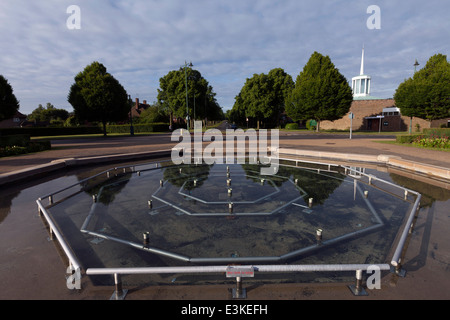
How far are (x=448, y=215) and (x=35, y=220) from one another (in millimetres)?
9833

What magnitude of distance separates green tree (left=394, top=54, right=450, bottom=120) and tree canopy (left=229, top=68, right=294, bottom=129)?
73.0 ft

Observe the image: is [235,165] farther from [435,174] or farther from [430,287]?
[430,287]

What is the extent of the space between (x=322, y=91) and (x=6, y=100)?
41.0 metres

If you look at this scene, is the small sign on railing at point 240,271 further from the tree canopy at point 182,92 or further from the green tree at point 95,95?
the tree canopy at point 182,92

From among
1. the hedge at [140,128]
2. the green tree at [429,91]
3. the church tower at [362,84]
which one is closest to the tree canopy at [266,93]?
the hedge at [140,128]

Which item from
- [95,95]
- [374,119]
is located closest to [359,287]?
[95,95]

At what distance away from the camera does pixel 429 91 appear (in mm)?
30781

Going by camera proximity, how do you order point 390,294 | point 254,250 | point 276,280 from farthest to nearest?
point 254,250 < point 276,280 < point 390,294

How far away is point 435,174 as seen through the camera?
939 cm

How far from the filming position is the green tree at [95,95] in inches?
1296

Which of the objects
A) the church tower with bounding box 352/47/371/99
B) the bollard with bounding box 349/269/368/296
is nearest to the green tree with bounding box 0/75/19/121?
the bollard with bounding box 349/269/368/296

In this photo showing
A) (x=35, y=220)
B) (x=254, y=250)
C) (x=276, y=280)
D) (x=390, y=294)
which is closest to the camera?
(x=390, y=294)

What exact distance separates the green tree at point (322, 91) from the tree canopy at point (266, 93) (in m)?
11.3
